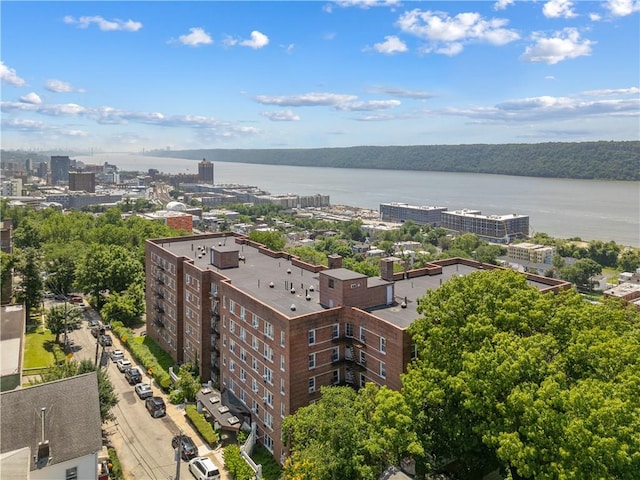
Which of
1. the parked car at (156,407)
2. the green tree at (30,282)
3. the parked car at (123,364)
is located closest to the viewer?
the parked car at (156,407)

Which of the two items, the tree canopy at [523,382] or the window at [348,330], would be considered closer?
the tree canopy at [523,382]

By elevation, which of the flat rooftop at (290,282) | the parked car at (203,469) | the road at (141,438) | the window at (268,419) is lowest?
the road at (141,438)

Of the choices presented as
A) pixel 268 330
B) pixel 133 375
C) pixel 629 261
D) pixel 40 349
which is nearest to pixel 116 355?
pixel 133 375

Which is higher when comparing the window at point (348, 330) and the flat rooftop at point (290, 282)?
the flat rooftop at point (290, 282)

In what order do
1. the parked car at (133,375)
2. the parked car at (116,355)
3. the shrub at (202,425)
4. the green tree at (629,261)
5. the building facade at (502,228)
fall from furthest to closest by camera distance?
the building facade at (502,228), the green tree at (629,261), the parked car at (116,355), the parked car at (133,375), the shrub at (202,425)

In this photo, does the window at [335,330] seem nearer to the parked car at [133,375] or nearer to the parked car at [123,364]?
the parked car at [133,375]

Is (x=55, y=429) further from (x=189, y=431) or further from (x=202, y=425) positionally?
(x=189, y=431)

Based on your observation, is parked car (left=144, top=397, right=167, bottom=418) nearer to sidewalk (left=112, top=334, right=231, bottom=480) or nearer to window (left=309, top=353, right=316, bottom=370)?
sidewalk (left=112, top=334, right=231, bottom=480)

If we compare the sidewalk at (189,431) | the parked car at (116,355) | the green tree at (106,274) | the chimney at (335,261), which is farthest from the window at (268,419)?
the green tree at (106,274)
